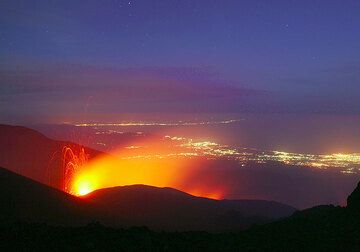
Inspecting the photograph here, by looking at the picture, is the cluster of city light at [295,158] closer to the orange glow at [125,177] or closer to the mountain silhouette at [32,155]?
the orange glow at [125,177]

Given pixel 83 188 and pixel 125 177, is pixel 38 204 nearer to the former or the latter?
pixel 83 188

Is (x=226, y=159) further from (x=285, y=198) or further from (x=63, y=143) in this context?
(x=63, y=143)

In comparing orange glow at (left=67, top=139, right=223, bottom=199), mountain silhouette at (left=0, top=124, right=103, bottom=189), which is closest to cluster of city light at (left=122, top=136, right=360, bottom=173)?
orange glow at (left=67, top=139, right=223, bottom=199)

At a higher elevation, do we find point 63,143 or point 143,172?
point 63,143

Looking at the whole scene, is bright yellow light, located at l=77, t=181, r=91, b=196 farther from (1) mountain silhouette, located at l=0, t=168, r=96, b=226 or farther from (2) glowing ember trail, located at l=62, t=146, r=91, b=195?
(1) mountain silhouette, located at l=0, t=168, r=96, b=226

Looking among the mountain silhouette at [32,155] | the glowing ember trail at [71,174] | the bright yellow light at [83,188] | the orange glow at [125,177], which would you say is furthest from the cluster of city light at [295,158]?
the bright yellow light at [83,188]

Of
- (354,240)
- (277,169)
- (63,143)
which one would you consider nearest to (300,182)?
(277,169)

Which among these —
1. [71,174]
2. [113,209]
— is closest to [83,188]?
[71,174]

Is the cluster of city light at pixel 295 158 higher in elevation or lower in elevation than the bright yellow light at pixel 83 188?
higher
